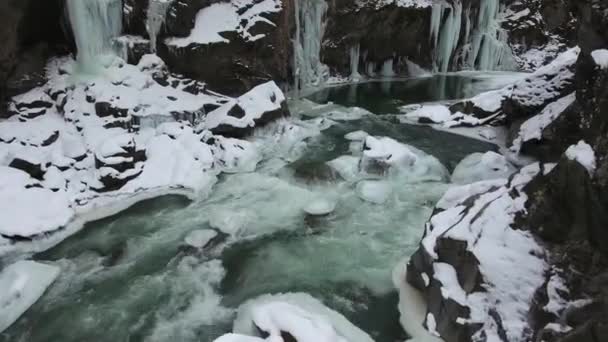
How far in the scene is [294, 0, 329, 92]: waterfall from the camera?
17433mm

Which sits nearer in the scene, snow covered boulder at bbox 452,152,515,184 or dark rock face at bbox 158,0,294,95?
snow covered boulder at bbox 452,152,515,184

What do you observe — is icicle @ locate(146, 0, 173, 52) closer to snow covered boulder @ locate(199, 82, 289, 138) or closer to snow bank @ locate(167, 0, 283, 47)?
snow bank @ locate(167, 0, 283, 47)

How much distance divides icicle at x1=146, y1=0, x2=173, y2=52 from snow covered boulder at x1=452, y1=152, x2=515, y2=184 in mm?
9131

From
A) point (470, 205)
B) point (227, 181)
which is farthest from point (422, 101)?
point (470, 205)

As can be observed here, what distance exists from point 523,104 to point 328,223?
7.29m

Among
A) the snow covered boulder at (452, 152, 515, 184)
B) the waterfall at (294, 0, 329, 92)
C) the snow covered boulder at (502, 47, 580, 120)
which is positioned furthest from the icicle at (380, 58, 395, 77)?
the snow covered boulder at (452, 152, 515, 184)

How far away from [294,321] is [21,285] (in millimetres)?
4292

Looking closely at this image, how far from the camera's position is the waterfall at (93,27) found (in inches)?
451

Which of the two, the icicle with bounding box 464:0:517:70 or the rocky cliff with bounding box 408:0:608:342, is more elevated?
the icicle with bounding box 464:0:517:70

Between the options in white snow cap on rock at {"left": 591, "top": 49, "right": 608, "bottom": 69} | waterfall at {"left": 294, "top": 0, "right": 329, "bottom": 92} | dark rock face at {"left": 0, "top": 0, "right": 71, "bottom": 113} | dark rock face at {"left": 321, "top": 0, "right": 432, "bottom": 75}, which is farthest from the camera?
dark rock face at {"left": 321, "top": 0, "right": 432, "bottom": 75}

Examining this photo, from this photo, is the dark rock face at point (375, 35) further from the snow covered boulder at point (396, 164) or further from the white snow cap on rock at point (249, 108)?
the snow covered boulder at point (396, 164)

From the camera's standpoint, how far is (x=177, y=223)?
26.7 ft

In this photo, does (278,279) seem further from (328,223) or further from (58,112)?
(58,112)

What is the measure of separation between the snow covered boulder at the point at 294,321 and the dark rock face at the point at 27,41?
27.3ft
